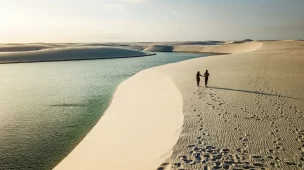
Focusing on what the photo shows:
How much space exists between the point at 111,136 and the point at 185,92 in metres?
7.93

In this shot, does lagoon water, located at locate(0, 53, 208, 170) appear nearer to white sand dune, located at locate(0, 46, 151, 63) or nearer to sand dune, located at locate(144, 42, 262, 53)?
white sand dune, located at locate(0, 46, 151, 63)

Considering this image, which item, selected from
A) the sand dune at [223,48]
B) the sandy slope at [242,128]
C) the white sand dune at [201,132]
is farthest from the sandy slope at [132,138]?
the sand dune at [223,48]

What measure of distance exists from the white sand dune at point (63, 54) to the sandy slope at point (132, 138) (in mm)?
55402

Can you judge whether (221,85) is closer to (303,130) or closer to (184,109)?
(184,109)

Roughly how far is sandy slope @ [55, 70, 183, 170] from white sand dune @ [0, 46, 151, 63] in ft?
182

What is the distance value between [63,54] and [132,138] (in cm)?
6587

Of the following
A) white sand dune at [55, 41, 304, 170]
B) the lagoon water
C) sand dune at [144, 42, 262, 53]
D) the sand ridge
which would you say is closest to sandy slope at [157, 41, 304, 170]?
white sand dune at [55, 41, 304, 170]

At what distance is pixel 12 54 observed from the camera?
6425cm

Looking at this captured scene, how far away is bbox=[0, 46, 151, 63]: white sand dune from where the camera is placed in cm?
6225

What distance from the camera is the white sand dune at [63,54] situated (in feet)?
204

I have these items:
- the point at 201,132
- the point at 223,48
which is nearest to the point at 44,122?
the point at 201,132

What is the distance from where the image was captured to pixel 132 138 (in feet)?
34.7

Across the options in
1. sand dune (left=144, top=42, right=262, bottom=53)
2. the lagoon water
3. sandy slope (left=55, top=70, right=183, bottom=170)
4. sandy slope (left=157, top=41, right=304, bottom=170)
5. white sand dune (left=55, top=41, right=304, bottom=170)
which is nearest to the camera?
sandy slope (left=157, top=41, right=304, bottom=170)

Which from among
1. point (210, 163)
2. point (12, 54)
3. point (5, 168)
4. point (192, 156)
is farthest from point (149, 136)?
point (12, 54)
